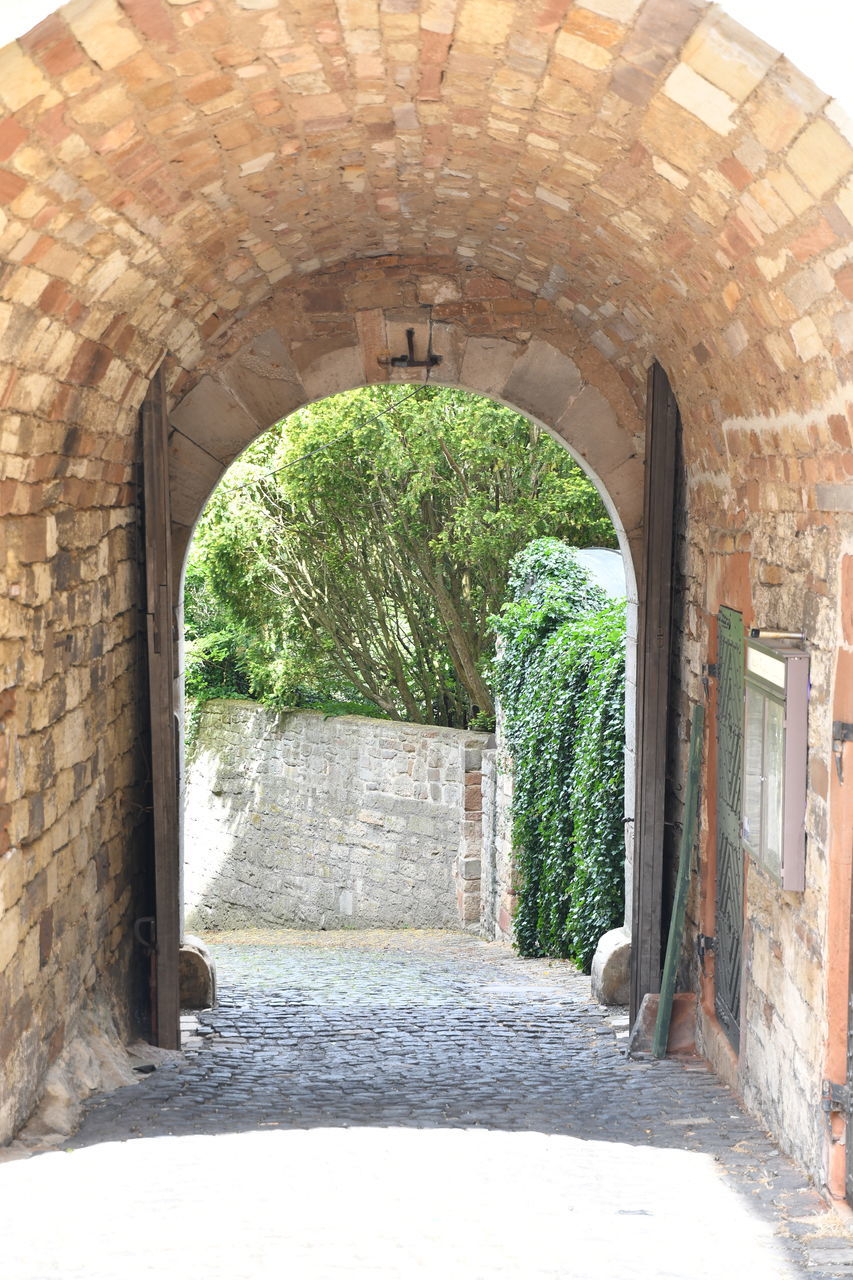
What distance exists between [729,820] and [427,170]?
2626 mm

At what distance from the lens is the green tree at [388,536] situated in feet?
39.8

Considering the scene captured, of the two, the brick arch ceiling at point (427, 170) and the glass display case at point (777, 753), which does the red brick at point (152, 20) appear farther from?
the glass display case at point (777, 753)

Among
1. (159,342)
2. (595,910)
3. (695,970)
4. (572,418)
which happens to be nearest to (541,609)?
(595,910)

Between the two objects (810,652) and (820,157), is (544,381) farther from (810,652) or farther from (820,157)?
(820,157)

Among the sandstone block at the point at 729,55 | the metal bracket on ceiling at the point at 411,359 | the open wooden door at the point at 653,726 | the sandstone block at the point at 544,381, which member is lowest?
the open wooden door at the point at 653,726

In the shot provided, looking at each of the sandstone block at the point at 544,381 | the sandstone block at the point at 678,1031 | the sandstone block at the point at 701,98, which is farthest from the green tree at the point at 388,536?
the sandstone block at the point at 701,98

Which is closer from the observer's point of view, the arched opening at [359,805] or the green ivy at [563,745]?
the green ivy at [563,745]

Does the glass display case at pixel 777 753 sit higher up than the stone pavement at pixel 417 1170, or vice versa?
the glass display case at pixel 777 753

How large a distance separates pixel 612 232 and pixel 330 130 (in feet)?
3.42

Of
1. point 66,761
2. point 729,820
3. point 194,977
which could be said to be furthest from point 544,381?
point 194,977

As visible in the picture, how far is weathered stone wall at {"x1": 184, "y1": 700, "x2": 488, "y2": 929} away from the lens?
38.9 feet

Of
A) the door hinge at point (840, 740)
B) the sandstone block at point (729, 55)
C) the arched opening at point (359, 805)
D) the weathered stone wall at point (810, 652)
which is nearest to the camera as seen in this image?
the sandstone block at point (729, 55)

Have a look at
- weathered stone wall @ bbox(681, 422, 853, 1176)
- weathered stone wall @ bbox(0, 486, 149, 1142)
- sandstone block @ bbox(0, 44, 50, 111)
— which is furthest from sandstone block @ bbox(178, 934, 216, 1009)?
sandstone block @ bbox(0, 44, 50, 111)

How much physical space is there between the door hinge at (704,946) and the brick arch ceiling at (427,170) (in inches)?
75.4
